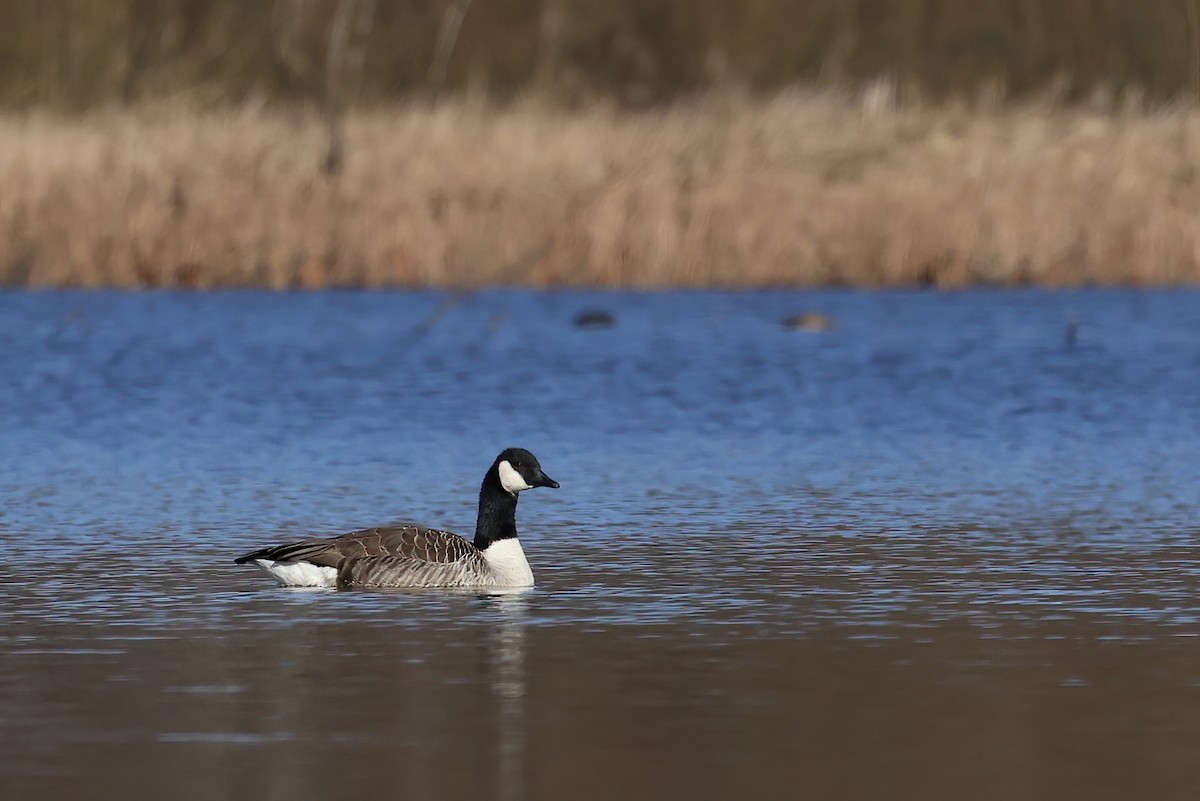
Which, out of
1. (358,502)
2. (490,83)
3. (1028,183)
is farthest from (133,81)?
(358,502)

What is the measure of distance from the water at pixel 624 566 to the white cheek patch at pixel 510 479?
0.35m

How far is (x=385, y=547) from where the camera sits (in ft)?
32.1

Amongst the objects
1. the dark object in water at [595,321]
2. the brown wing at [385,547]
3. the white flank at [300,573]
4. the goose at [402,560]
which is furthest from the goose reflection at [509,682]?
the dark object in water at [595,321]

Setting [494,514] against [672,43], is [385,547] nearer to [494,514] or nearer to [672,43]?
[494,514]

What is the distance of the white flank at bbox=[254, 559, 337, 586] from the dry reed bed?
1253cm

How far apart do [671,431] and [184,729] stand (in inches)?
372

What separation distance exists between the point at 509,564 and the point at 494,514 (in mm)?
480

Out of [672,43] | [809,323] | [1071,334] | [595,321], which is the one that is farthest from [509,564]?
[672,43]

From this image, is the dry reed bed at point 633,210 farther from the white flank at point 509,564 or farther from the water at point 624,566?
the white flank at point 509,564

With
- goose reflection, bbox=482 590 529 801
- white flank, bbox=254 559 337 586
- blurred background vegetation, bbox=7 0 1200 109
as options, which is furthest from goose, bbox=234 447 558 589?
blurred background vegetation, bbox=7 0 1200 109

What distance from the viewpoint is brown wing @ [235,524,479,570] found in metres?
9.64

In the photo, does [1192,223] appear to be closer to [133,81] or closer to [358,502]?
[358,502]

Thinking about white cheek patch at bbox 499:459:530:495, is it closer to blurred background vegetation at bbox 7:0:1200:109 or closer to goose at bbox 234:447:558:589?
goose at bbox 234:447:558:589

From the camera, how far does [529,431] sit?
1586cm
